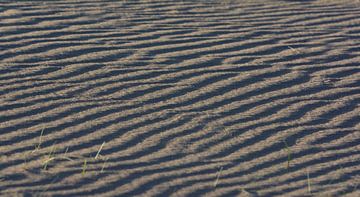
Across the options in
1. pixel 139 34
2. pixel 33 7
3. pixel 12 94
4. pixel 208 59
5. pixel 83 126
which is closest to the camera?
pixel 83 126

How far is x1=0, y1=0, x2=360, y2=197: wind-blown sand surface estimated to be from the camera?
15.9 feet

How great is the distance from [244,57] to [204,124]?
4.26 ft

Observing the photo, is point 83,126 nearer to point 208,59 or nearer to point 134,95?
point 134,95

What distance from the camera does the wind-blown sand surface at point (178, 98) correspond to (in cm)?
486

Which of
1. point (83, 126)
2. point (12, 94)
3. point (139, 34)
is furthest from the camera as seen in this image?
point (139, 34)

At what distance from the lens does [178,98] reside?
19.4 ft

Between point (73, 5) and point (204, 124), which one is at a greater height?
point (73, 5)

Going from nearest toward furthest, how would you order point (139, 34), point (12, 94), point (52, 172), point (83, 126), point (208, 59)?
point (52, 172), point (83, 126), point (12, 94), point (208, 59), point (139, 34)

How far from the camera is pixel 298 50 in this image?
688cm

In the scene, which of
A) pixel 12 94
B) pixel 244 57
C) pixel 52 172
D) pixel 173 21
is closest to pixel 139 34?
pixel 173 21

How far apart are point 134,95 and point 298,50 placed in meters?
1.69

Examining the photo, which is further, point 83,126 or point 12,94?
point 12,94

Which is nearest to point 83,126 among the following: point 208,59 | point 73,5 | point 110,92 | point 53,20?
point 110,92

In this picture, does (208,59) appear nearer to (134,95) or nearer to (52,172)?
(134,95)
